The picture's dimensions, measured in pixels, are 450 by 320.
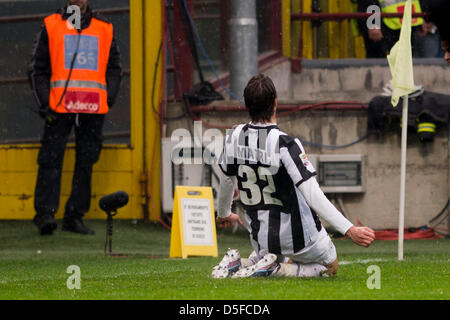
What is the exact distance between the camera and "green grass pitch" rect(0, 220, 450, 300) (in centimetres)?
591

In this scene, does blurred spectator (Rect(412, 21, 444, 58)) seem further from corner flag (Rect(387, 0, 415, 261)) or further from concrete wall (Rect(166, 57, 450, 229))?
corner flag (Rect(387, 0, 415, 261))

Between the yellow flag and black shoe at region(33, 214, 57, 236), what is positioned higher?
the yellow flag

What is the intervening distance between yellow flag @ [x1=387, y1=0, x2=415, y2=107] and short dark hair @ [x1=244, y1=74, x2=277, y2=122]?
276cm

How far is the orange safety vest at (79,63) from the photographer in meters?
11.5

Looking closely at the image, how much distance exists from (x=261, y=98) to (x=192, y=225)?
11.7ft

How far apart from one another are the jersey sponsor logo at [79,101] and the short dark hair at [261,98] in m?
5.07

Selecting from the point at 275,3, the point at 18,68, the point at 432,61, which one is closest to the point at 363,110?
the point at 432,61

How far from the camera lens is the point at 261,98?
22.2 ft

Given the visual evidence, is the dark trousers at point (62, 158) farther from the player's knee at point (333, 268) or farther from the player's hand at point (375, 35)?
the player's knee at point (333, 268)

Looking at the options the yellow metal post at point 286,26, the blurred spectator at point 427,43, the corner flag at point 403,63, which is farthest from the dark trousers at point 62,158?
the blurred spectator at point 427,43

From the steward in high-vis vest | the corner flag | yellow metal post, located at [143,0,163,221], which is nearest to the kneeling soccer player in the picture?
the corner flag

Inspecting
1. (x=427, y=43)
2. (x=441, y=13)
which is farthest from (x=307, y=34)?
(x=441, y=13)

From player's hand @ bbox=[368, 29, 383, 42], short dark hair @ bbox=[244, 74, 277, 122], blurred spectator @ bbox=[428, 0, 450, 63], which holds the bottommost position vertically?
short dark hair @ bbox=[244, 74, 277, 122]

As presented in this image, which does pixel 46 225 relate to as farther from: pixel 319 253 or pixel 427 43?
pixel 427 43
